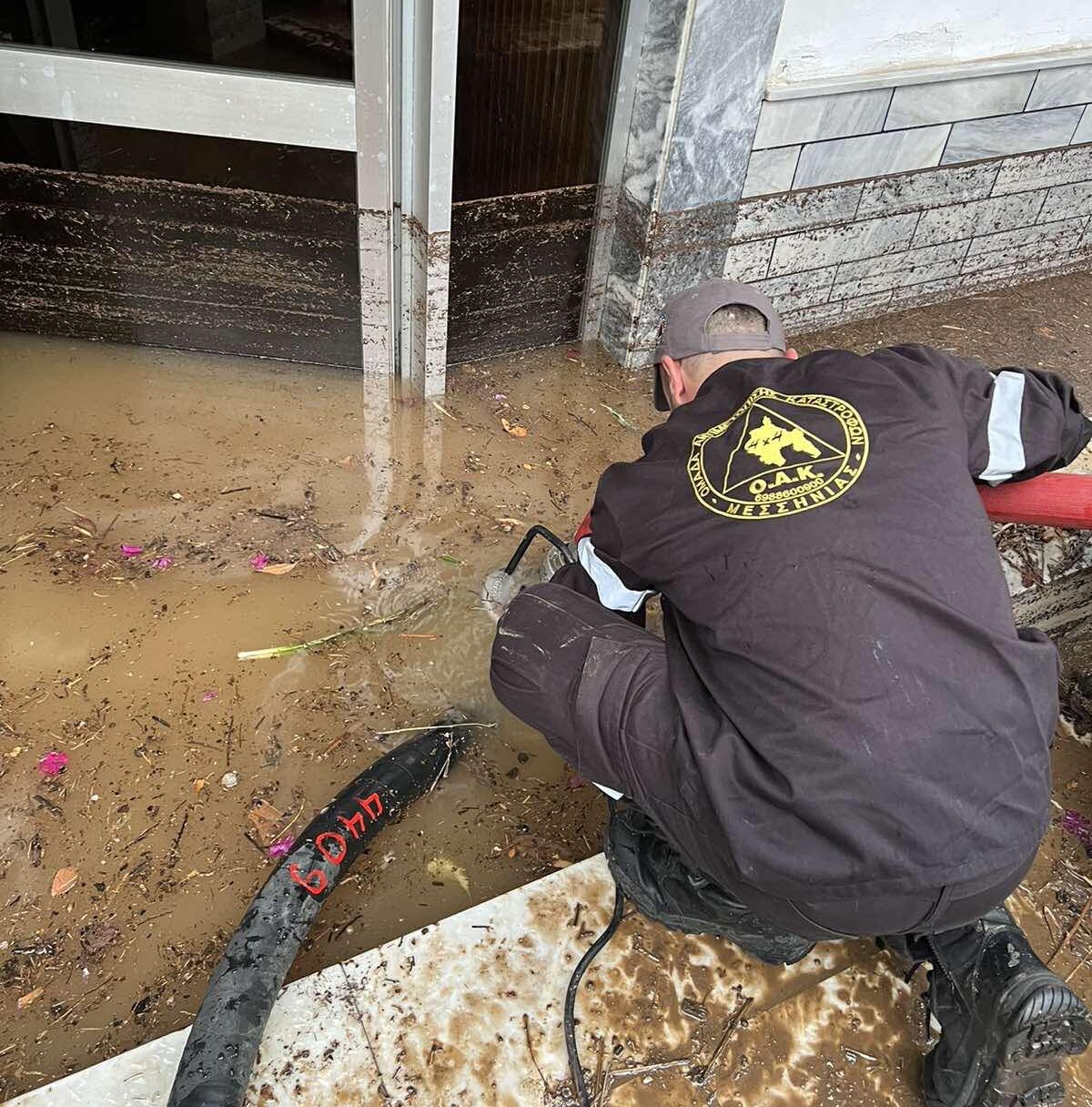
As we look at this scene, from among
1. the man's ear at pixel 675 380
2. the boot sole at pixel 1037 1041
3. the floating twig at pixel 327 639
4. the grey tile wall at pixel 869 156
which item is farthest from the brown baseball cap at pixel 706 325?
the grey tile wall at pixel 869 156

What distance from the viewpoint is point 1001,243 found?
4941mm

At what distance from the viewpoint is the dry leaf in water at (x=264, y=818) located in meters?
2.46

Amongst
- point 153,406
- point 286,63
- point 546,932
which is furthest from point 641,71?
point 546,932

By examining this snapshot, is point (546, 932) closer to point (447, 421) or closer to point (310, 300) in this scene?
point (447, 421)

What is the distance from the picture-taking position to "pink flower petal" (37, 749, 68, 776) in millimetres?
2520

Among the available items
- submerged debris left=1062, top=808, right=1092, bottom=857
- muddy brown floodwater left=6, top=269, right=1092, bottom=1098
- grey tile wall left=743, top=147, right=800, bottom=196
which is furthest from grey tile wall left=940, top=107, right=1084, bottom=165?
submerged debris left=1062, top=808, right=1092, bottom=857

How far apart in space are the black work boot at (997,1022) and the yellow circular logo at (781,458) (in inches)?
42.4

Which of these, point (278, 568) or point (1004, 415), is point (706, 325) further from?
point (278, 568)

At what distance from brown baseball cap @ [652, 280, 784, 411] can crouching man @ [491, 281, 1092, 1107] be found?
0.81ft

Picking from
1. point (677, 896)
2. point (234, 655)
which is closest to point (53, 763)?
point (234, 655)

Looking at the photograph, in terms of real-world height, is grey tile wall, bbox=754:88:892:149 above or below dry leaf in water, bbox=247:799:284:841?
above

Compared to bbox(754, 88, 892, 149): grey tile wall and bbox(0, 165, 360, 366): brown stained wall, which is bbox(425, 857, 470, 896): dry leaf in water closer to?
bbox(0, 165, 360, 366): brown stained wall

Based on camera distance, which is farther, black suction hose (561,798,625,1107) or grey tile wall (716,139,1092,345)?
grey tile wall (716,139,1092,345)

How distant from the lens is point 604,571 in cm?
218
